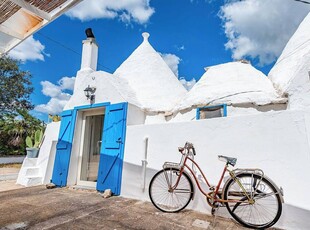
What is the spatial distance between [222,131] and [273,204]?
1449 millimetres

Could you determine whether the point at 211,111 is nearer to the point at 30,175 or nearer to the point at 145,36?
the point at 145,36

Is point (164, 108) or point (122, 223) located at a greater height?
point (164, 108)

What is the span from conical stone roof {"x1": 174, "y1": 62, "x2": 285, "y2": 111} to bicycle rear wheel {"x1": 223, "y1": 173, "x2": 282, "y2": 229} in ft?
8.19

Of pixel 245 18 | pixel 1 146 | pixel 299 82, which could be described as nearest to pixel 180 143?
pixel 299 82

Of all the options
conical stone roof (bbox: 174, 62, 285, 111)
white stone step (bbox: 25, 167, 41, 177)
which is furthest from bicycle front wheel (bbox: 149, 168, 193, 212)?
white stone step (bbox: 25, 167, 41, 177)

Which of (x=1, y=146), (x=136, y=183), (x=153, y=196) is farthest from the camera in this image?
(x=1, y=146)

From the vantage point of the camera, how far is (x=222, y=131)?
12.1 ft

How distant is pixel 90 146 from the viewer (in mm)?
6297

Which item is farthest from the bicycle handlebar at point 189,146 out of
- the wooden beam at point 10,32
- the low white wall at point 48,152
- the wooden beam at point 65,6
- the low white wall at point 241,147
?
the low white wall at point 48,152

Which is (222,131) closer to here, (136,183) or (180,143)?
(180,143)

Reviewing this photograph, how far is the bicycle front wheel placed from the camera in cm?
360

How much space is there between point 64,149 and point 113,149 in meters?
2.08

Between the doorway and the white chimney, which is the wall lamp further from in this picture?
the white chimney

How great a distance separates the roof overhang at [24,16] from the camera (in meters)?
2.24
